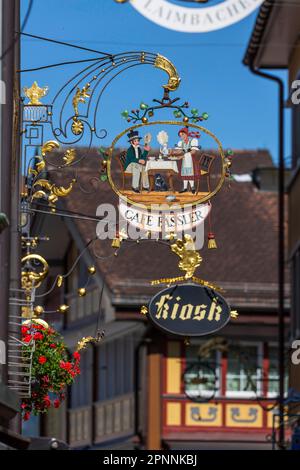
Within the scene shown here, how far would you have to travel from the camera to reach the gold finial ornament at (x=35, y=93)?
69.7ft


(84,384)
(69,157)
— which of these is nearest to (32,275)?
(69,157)

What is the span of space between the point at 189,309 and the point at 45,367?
1507mm

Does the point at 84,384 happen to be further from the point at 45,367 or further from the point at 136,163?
the point at 45,367

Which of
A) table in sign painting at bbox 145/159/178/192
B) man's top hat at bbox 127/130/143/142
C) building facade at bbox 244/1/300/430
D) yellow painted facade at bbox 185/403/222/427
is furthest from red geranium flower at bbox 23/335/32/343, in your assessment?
yellow painted facade at bbox 185/403/222/427

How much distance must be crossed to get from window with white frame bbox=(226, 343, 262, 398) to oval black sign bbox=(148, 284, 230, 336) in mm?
22632

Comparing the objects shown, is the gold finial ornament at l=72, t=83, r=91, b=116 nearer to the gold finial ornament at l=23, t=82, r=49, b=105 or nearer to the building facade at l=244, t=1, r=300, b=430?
the gold finial ornament at l=23, t=82, r=49, b=105

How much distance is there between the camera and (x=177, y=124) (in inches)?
833

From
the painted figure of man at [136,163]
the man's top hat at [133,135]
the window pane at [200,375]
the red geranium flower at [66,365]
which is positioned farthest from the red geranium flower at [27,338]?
the window pane at [200,375]

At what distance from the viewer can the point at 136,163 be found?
21.6 metres

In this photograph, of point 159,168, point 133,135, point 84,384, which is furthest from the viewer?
point 84,384

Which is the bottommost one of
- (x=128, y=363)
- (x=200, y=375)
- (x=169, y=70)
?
(x=200, y=375)

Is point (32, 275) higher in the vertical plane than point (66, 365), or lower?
higher
